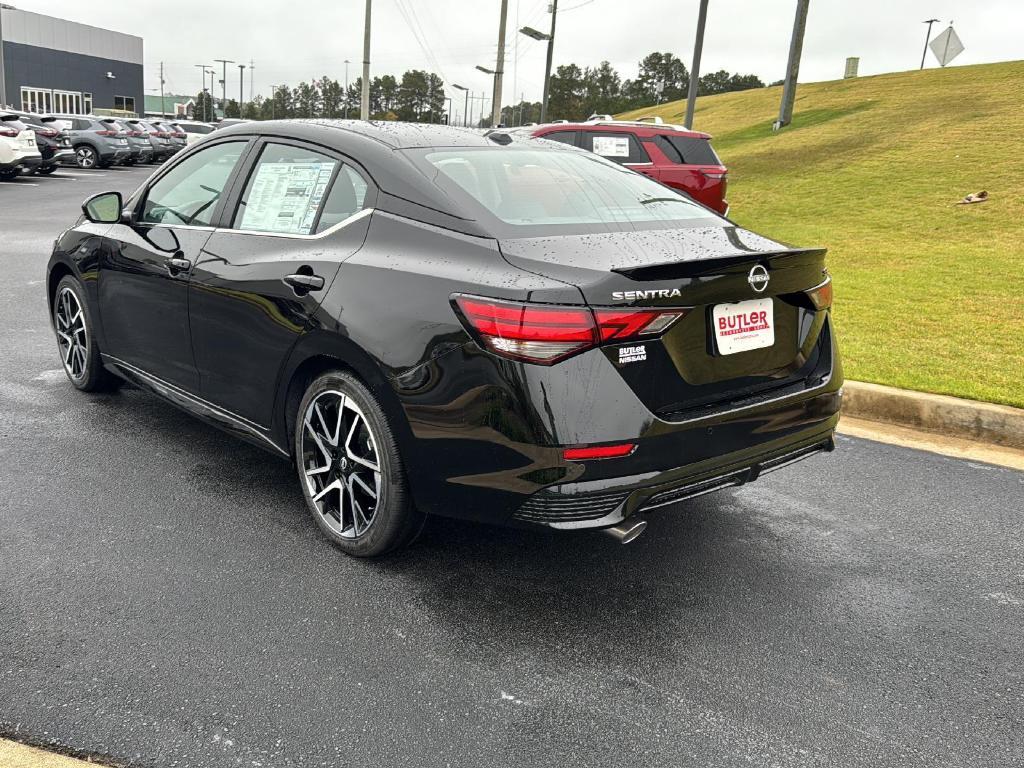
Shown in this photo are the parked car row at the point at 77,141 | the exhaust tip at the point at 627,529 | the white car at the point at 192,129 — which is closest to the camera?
the exhaust tip at the point at 627,529

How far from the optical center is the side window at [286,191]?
3.63m

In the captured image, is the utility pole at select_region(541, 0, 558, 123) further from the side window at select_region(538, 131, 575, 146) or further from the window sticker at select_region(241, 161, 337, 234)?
the window sticker at select_region(241, 161, 337, 234)

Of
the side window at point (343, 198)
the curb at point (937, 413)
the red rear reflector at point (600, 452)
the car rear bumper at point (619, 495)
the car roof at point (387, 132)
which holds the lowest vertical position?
the curb at point (937, 413)

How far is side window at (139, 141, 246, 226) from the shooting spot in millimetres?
4152

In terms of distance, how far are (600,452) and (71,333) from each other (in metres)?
3.93

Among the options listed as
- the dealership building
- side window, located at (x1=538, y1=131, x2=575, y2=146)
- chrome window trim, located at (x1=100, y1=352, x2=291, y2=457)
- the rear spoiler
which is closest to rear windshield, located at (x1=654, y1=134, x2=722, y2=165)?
side window, located at (x1=538, y1=131, x2=575, y2=146)

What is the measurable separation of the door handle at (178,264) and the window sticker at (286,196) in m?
0.36

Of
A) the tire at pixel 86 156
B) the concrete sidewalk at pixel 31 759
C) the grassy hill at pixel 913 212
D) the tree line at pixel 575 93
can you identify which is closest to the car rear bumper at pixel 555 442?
the concrete sidewalk at pixel 31 759

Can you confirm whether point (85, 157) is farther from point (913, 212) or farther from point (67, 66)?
point (67, 66)

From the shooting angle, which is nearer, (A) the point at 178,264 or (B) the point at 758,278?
(B) the point at 758,278

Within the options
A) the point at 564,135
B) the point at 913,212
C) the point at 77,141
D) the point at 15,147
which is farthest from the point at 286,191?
the point at 77,141

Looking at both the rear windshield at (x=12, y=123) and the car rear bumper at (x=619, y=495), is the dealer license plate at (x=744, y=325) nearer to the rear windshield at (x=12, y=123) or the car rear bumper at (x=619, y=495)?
the car rear bumper at (x=619, y=495)

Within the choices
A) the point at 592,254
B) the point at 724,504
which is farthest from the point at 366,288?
the point at 724,504

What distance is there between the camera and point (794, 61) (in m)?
28.6
